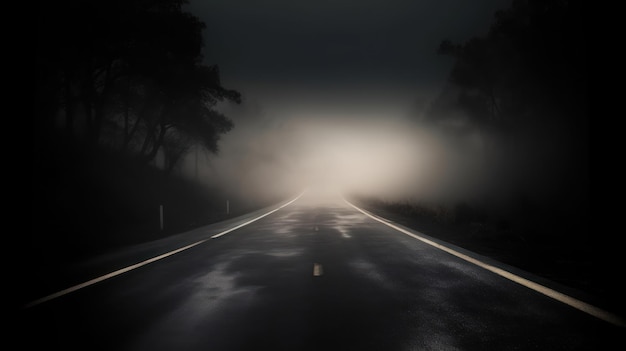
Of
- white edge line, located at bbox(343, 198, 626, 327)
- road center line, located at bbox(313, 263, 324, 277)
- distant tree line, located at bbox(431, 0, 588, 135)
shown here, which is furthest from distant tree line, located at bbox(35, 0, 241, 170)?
distant tree line, located at bbox(431, 0, 588, 135)

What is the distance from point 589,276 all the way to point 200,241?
10613mm

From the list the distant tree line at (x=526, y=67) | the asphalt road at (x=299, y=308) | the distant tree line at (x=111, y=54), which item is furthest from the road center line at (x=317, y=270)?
the distant tree line at (x=526, y=67)

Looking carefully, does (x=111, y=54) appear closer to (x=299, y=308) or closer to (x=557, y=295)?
(x=299, y=308)

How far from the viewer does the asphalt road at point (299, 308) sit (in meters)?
4.38

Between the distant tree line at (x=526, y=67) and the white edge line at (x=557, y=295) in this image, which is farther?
the distant tree line at (x=526, y=67)

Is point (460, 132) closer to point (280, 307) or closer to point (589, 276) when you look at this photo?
point (589, 276)

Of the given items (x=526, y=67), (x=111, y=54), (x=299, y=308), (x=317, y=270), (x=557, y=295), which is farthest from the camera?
(x=526, y=67)

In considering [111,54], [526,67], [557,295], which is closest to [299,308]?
[557,295]

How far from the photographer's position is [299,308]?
5.65 m

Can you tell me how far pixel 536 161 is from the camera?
40812mm

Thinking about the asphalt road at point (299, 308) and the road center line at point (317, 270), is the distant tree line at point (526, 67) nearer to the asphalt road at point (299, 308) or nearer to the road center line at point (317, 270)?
the asphalt road at point (299, 308)

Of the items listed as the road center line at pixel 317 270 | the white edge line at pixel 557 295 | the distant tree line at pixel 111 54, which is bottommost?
the road center line at pixel 317 270

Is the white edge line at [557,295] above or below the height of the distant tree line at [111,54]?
below

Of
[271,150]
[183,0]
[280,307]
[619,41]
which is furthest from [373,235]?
[271,150]
